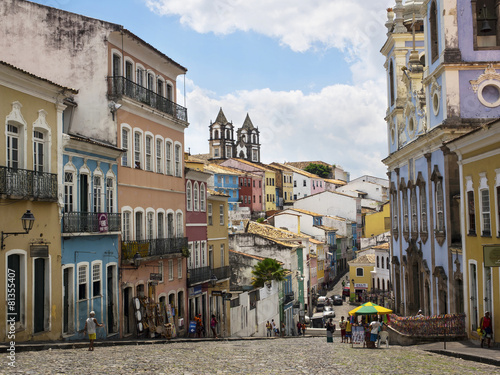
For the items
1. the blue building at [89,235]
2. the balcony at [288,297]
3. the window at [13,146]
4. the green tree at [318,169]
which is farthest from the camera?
the green tree at [318,169]

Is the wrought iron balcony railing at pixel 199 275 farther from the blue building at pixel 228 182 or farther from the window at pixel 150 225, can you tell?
the blue building at pixel 228 182

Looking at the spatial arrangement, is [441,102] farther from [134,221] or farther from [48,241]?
[48,241]

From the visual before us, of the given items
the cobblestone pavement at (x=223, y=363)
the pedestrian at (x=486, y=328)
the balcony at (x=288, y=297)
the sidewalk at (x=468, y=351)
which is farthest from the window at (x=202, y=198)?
the pedestrian at (x=486, y=328)

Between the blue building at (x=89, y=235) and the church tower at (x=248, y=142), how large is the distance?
150 m

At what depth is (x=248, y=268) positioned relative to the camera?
49.6m

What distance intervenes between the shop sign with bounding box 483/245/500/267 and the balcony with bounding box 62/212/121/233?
12.4 metres

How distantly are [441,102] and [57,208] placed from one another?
17.9 metres

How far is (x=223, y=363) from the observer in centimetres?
1697

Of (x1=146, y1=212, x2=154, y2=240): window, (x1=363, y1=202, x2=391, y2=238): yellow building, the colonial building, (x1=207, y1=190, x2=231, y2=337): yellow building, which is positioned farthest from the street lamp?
(x1=363, y1=202, x2=391, y2=238): yellow building

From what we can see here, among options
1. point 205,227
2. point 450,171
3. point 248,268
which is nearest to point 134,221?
point 205,227

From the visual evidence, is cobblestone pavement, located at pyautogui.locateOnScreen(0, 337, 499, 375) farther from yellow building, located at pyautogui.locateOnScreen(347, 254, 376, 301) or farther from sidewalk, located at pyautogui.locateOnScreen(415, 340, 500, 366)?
yellow building, located at pyautogui.locateOnScreen(347, 254, 376, 301)

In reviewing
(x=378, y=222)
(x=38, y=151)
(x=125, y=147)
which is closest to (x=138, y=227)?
(x=125, y=147)

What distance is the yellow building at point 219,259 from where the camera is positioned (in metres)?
38.5

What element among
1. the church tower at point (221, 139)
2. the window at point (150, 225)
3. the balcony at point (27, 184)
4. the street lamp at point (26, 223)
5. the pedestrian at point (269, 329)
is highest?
the church tower at point (221, 139)
